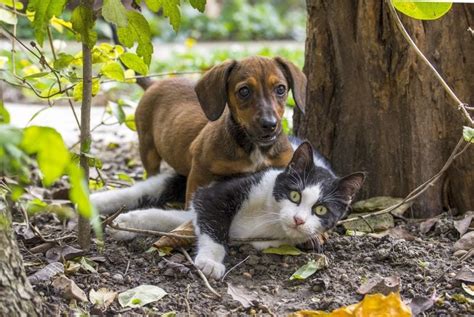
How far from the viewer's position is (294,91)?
4.14 metres

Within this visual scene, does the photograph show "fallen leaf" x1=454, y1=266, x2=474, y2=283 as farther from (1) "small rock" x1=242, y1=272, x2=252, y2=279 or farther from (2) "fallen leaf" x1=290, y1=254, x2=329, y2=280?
(1) "small rock" x1=242, y1=272, x2=252, y2=279

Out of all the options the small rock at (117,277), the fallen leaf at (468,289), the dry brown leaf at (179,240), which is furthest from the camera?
the dry brown leaf at (179,240)

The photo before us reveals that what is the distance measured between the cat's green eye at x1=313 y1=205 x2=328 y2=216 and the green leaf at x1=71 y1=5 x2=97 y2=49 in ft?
4.58

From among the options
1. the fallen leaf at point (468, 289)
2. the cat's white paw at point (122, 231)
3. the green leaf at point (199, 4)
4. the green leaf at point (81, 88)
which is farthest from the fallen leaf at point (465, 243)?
the green leaf at point (81, 88)

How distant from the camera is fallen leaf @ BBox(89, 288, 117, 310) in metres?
2.96

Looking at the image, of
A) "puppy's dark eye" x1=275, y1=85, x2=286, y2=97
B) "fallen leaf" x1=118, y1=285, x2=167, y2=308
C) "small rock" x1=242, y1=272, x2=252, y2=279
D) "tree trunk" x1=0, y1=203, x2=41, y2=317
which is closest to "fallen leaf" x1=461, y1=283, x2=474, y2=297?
"small rock" x1=242, y1=272, x2=252, y2=279

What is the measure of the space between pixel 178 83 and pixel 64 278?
88.3 inches

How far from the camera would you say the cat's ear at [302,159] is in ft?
12.4

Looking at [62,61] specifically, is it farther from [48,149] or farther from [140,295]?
[48,149]

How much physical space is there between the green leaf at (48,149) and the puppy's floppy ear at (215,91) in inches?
96.1

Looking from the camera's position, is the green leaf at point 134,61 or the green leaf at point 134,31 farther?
the green leaf at point 134,61

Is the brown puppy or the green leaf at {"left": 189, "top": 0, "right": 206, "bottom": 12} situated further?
the brown puppy

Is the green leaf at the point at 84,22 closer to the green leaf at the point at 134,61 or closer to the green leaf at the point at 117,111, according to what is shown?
the green leaf at the point at 134,61

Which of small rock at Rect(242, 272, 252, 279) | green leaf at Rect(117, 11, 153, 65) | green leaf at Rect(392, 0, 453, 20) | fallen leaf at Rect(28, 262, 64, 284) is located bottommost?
small rock at Rect(242, 272, 252, 279)
